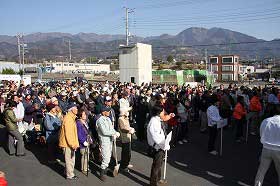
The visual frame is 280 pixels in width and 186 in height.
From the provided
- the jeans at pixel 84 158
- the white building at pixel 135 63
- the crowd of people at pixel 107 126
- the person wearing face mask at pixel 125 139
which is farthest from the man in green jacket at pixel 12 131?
the white building at pixel 135 63

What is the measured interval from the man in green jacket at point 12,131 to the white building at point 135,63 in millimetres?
20946

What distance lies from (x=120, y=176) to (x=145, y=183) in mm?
748

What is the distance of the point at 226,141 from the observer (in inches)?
441

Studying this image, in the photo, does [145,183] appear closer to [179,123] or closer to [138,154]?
[138,154]

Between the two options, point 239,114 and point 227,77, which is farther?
point 227,77

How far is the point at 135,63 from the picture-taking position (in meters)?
30.0

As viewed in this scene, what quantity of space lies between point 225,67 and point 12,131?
9187 centimetres

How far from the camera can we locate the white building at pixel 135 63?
29969 mm

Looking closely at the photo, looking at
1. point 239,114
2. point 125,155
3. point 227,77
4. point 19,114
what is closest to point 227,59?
point 227,77

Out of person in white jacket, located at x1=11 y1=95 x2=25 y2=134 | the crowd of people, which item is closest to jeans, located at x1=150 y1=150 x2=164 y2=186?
the crowd of people

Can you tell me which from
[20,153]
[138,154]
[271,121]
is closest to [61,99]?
[20,153]

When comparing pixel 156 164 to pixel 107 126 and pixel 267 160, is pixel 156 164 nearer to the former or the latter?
pixel 107 126

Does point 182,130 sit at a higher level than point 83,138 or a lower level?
lower

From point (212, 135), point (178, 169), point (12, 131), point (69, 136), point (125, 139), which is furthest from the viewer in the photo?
point (212, 135)
